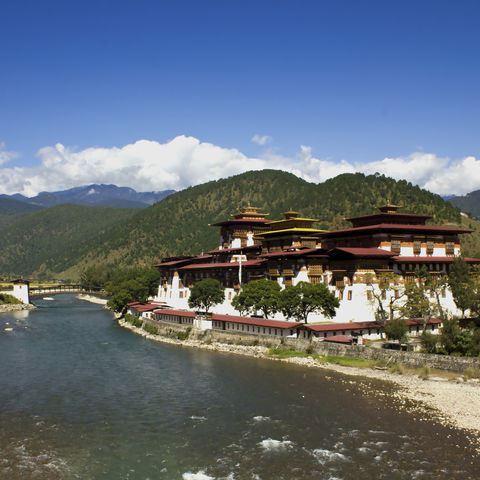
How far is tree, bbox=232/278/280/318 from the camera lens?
73.6 meters

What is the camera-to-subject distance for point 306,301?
69.9 m

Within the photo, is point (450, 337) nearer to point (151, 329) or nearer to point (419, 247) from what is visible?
point (419, 247)

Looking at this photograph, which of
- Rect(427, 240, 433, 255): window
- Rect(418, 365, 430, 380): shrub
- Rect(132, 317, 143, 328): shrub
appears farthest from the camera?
Rect(132, 317, 143, 328): shrub

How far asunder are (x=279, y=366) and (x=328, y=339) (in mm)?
7863

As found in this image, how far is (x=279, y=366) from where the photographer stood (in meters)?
60.2

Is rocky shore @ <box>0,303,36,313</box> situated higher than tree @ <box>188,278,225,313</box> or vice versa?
tree @ <box>188,278,225,313</box>

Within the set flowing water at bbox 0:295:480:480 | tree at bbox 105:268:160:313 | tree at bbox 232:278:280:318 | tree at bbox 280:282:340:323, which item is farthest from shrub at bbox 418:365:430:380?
tree at bbox 105:268:160:313

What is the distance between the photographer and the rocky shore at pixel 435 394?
135ft

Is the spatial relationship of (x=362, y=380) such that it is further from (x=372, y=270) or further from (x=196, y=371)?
(x=372, y=270)

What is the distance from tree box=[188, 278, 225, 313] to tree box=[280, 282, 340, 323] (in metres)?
20.1

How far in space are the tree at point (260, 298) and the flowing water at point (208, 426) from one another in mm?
10551

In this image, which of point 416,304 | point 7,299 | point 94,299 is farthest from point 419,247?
point 94,299

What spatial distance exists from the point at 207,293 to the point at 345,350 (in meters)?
33.5

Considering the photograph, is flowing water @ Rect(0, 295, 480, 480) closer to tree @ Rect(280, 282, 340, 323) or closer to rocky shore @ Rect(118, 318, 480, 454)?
rocky shore @ Rect(118, 318, 480, 454)
